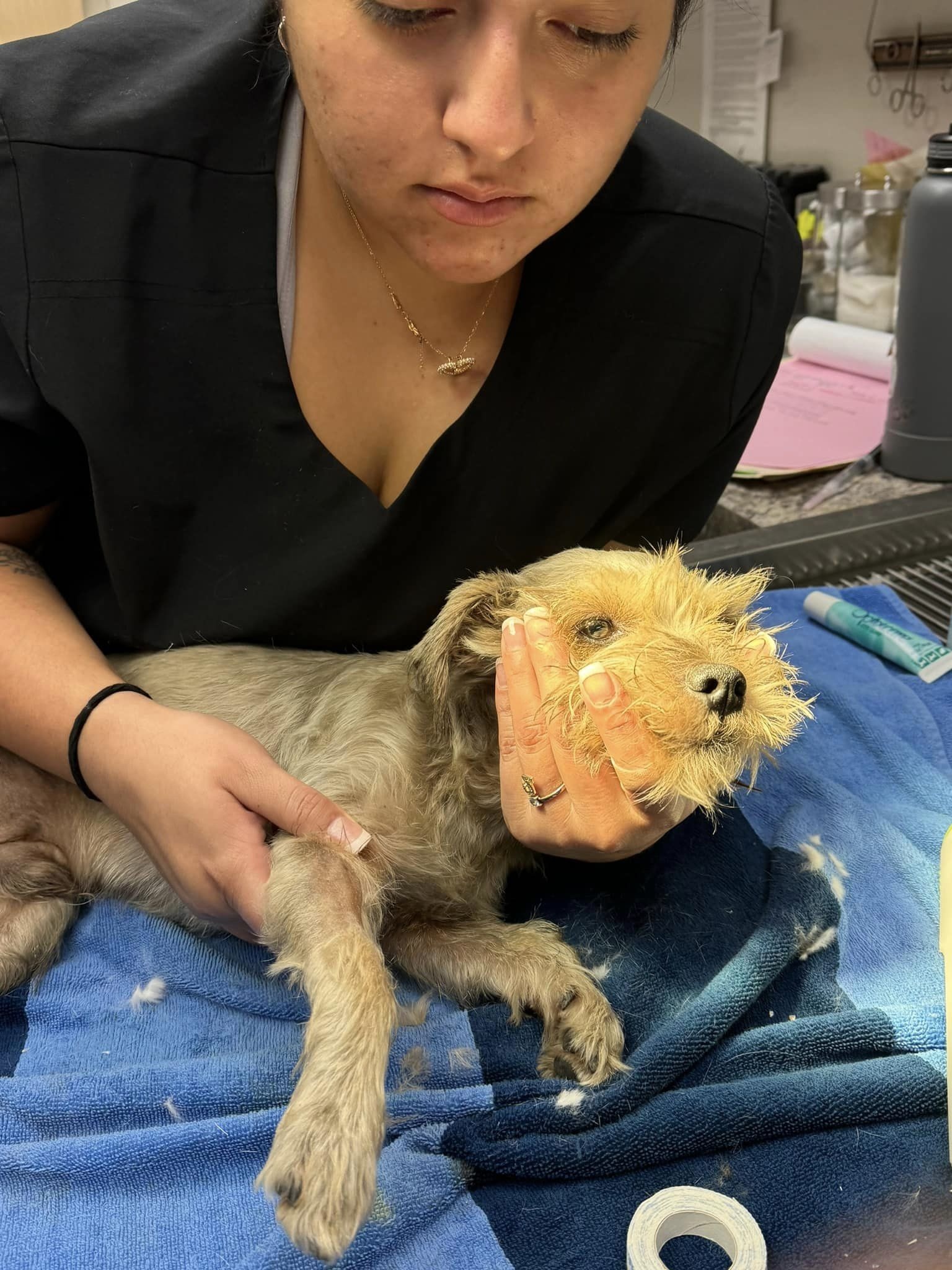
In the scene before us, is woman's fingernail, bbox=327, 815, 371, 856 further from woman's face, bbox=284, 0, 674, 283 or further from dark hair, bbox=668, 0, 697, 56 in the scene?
dark hair, bbox=668, 0, 697, 56

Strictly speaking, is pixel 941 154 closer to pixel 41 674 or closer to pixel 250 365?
pixel 250 365

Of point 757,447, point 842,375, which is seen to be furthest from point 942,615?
point 842,375

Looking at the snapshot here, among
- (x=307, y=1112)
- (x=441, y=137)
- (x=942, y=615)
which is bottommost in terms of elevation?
(x=942, y=615)

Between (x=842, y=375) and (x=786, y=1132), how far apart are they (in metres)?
3.69

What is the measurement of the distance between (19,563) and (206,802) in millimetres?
700

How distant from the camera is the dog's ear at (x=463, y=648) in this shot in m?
1.71

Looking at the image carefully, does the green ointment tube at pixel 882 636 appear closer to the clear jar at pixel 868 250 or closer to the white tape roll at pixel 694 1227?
the white tape roll at pixel 694 1227

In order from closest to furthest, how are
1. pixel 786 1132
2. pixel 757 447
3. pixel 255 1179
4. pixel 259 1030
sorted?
pixel 255 1179 < pixel 786 1132 < pixel 259 1030 < pixel 757 447

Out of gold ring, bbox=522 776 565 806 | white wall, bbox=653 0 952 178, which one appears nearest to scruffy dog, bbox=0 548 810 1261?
gold ring, bbox=522 776 565 806

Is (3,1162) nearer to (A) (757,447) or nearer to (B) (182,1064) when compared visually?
(B) (182,1064)

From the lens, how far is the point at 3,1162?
1.34m

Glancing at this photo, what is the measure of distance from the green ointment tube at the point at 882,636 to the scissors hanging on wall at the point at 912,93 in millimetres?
2446

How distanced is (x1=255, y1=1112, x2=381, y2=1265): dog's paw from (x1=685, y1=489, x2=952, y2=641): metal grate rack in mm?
2033

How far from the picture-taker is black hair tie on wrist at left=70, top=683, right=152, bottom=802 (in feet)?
5.67
